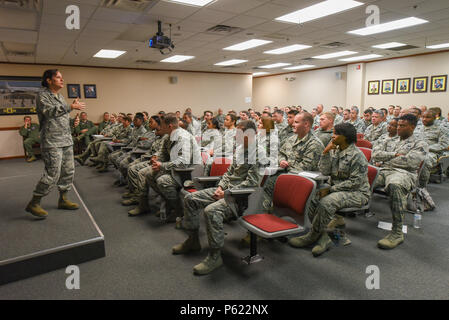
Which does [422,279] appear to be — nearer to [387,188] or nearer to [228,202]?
[387,188]

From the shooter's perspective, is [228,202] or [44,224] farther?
[44,224]

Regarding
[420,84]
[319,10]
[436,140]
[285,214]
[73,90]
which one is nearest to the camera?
[285,214]

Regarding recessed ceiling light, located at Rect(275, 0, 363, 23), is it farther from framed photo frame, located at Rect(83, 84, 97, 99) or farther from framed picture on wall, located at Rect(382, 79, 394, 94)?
framed photo frame, located at Rect(83, 84, 97, 99)

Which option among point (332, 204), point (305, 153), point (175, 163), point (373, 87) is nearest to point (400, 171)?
point (305, 153)

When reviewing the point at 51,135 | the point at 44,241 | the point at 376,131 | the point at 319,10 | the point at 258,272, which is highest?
the point at 319,10

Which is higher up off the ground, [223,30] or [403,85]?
[223,30]

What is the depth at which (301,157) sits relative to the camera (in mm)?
3205

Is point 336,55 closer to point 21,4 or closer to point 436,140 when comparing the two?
point 436,140

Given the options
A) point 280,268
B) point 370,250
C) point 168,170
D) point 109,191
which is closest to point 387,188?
point 370,250

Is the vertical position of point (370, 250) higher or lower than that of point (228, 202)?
lower

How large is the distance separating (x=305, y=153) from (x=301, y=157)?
0.25 ft

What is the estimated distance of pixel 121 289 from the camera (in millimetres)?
2170

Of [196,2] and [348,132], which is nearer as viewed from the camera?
[348,132]
